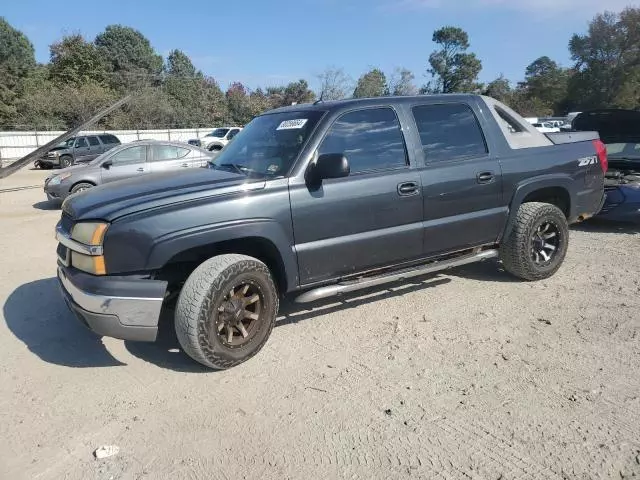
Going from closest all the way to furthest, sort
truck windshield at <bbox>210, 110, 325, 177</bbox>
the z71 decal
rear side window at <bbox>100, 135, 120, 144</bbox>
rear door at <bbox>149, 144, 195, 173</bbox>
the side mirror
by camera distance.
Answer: the side mirror
truck windshield at <bbox>210, 110, 325, 177</bbox>
the z71 decal
rear door at <bbox>149, 144, 195, 173</bbox>
rear side window at <bbox>100, 135, 120, 144</bbox>

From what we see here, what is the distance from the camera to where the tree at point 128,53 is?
181 feet

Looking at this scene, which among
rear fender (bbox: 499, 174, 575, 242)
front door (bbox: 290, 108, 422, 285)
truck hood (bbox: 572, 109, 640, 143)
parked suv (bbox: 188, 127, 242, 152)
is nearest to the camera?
front door (bbox: 290, 108, 422, 285)

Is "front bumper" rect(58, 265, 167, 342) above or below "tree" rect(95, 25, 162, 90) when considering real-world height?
below

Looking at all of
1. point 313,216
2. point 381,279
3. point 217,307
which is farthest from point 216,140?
point 217,307

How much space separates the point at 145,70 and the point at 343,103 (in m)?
58.2

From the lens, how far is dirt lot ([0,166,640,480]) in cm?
260

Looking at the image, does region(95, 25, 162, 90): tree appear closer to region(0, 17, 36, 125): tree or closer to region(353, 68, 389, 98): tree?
region(0, 17, 36, 125): tree

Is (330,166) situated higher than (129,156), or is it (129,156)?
(129,156)

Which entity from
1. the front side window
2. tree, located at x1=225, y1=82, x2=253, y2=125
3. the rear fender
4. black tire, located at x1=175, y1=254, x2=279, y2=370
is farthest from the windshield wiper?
tree, located at x1=225, y1=82, x2=253, y2=125

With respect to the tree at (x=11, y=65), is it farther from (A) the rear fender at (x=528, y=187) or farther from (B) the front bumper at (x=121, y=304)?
(A) the rear fender at (x=528, y=187)

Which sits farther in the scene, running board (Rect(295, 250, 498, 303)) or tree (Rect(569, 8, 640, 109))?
tree (Rect(569, 8, 640, 109))

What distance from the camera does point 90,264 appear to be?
333 cm

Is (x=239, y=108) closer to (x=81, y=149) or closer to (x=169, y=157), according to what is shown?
(x=81, y=149)

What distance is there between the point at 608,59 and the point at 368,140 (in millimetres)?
64054
